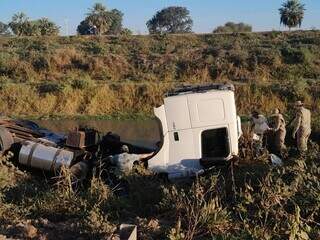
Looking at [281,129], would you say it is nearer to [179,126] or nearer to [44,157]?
[179,126]

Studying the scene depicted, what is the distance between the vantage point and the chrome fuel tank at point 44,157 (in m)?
13.8

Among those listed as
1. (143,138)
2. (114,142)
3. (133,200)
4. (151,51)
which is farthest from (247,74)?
(133,200)

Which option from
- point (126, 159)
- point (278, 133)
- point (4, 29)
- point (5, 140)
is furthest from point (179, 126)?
point (4, 29)

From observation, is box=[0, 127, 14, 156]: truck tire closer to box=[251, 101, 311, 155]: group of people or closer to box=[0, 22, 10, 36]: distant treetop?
box=[251, 101, 311, 155]: group of people

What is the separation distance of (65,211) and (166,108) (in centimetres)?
415

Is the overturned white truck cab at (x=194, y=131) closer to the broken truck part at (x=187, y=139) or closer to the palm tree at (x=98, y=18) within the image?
the broken truck part at (x=187, y=139)

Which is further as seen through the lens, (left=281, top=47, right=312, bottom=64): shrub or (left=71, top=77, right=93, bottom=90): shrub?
(left=281, top=47, right=312, bottom=64): shrub

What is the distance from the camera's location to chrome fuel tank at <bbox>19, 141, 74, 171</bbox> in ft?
45.4

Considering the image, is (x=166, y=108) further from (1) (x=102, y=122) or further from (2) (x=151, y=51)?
(2) (x=151, y=51)

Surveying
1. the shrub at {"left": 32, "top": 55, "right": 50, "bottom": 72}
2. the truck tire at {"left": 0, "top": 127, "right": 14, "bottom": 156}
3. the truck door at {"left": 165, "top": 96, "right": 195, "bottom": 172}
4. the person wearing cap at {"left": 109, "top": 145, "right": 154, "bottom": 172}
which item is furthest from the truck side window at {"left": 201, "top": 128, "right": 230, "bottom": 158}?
the shrub at {"left": 32, "top": 55, "right": 50, "bottom": 72}

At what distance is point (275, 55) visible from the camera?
1693 inches

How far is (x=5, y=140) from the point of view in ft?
46.9

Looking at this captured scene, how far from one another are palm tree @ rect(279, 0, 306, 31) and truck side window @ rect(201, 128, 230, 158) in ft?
194

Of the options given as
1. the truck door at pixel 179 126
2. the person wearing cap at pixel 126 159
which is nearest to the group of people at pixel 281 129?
the truck door at pixel 179 126
